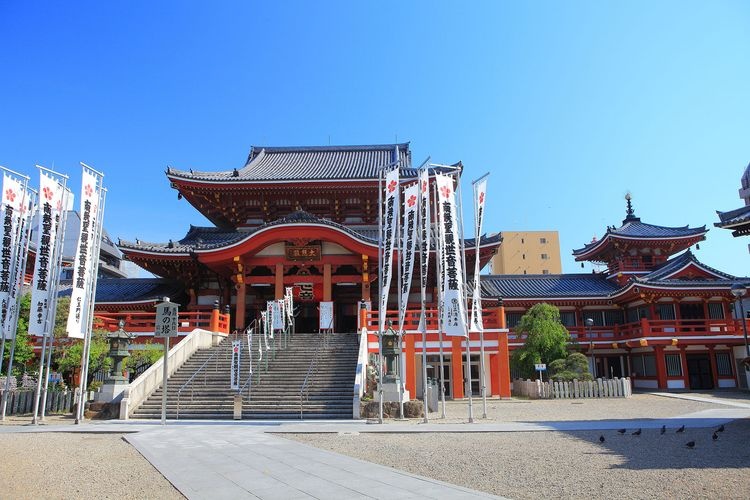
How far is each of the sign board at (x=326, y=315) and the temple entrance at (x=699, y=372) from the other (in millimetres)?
19174

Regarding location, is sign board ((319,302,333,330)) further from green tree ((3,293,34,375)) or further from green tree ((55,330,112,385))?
green tree ((3,293,34,375))

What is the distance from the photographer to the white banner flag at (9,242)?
49.1ft

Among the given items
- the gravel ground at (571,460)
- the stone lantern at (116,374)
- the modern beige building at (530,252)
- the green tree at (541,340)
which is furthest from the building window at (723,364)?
the modern beige building at (530,252)

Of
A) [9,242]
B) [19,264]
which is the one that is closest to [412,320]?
[19,264]

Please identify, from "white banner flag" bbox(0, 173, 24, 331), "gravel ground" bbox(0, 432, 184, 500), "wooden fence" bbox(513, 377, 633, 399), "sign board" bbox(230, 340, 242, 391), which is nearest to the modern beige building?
"wooden fence" bbox(513, 377, 633, 399)

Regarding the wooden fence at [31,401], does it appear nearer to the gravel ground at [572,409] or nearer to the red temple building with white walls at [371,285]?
the red temple building with white walls at [371,285]

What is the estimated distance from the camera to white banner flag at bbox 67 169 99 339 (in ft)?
46.3

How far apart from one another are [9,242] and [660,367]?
94.1 feet

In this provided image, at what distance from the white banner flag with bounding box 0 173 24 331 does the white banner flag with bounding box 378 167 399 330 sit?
10.8m

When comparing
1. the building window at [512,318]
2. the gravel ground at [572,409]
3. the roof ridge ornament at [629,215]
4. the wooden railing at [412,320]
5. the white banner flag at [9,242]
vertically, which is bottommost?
the gravel ground at [572,409]

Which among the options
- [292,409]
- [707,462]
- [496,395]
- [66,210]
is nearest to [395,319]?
[496,395]

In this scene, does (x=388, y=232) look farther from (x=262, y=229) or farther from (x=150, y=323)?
(x=150, y=323)

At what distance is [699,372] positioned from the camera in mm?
27766

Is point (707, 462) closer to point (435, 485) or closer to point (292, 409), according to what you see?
point (435, 485)
